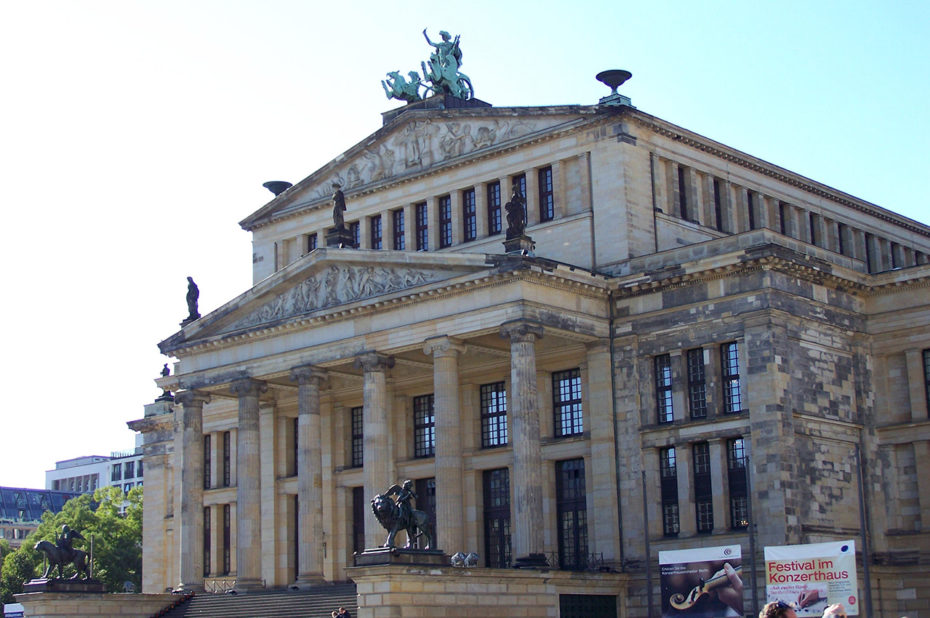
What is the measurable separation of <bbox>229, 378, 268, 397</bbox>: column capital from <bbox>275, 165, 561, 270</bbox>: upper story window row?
8.26 metres

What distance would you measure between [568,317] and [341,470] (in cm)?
1508

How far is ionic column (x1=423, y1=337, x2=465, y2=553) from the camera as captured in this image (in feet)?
161

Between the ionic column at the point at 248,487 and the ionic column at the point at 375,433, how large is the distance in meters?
6.43

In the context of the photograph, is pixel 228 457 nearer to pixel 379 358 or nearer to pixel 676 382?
pixel 379 358

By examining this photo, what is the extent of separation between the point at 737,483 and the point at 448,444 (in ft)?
33.6

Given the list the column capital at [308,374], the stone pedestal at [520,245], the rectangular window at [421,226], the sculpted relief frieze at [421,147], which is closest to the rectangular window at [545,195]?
the sculpted relief frieze at [421,147]

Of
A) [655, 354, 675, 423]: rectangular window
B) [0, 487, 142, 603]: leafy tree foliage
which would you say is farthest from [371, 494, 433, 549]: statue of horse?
[0, 487, 142, 603]: leafy tree foliage

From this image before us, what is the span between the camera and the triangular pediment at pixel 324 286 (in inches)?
2014

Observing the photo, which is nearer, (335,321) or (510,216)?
(510,216)

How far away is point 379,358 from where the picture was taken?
5253cm

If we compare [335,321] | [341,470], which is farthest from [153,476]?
[335,321]

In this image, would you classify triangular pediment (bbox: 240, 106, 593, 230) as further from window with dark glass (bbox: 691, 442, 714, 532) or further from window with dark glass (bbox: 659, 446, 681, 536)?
window with dark glass (bbox: 691, 442, 714, 532)

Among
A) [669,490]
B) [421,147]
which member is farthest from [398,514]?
[421,147]

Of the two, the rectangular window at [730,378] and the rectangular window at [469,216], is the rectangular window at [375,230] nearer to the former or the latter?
the rectangular window at [469,216]
